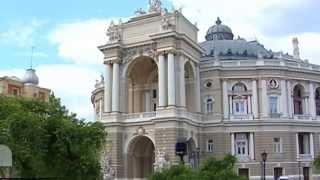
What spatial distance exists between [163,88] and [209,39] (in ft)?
80.2

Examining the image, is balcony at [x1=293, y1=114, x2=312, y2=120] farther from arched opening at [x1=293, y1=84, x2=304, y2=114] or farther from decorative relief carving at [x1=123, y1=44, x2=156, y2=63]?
decorative relief carving at [x1=123, y1=44, x2=156, y2=63]

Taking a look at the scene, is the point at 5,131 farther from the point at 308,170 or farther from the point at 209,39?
the point at 209,39

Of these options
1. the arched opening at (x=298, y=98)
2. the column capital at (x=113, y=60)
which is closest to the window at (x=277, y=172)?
the arched opening at (x=298, y=98)

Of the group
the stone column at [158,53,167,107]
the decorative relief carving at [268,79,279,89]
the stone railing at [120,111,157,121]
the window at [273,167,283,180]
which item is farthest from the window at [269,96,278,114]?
the stone railing at [120,111,157,121]

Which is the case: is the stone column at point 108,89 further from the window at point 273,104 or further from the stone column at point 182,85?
the window at point 273,104

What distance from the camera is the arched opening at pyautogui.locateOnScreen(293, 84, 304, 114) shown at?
60.0m

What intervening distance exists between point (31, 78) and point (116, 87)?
3068 cm

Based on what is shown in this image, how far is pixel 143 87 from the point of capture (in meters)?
61.6

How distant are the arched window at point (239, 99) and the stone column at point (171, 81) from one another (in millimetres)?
9474

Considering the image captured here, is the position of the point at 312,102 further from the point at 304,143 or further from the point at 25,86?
the point at 25,86

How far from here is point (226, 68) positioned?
193ft

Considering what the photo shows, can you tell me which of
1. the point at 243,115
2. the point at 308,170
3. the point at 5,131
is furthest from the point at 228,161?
the point at 308,170

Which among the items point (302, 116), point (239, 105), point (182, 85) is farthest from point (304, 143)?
point (182, 85)

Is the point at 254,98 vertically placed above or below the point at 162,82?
below
